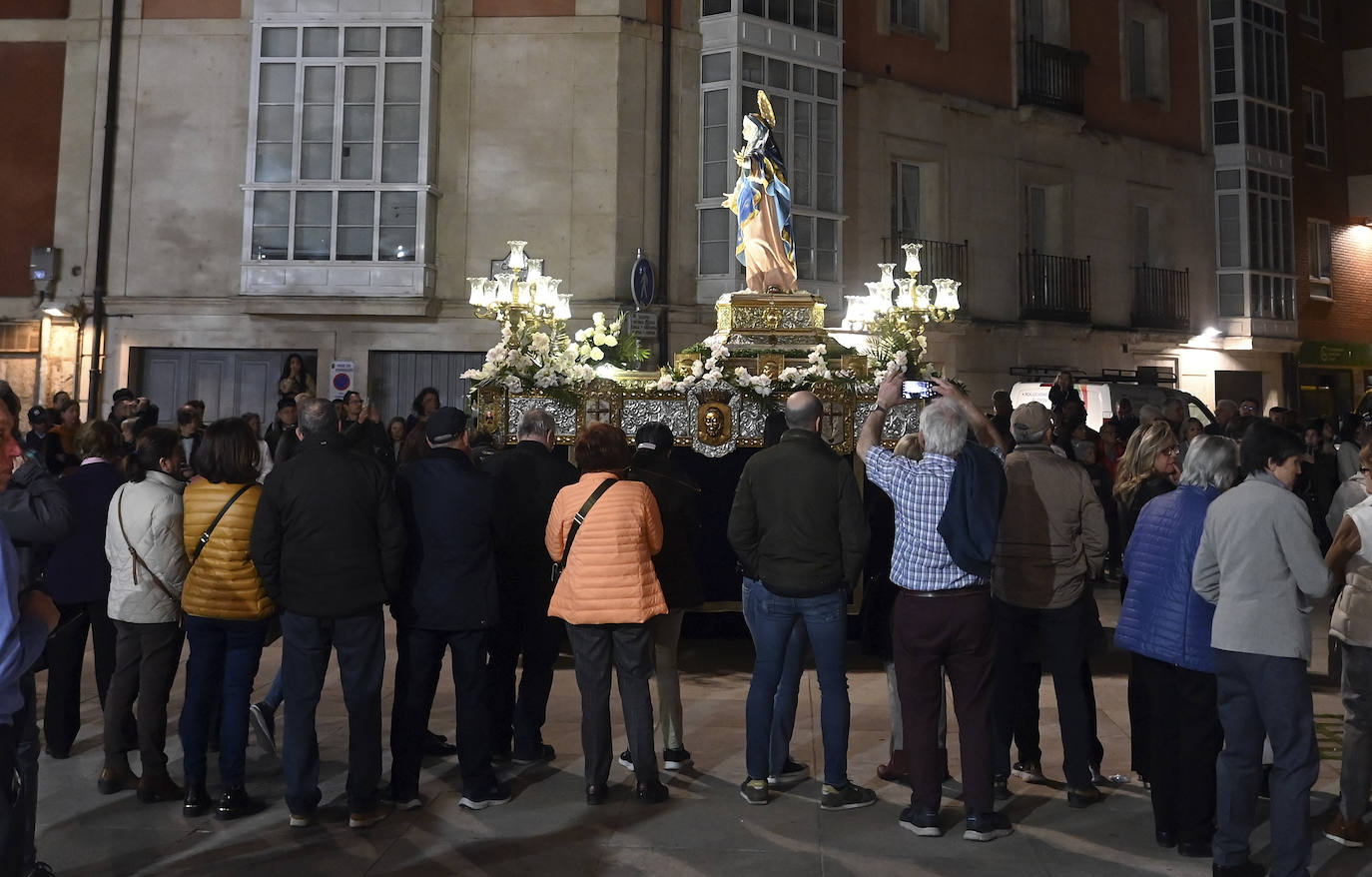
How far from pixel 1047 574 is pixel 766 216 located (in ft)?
17.1

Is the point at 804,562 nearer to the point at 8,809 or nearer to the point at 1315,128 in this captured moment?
the point at 8,809

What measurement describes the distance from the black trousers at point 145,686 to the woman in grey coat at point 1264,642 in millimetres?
4805

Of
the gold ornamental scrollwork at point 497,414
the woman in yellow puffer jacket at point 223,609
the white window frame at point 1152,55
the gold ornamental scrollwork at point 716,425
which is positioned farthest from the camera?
the white window frame at point 1152,55

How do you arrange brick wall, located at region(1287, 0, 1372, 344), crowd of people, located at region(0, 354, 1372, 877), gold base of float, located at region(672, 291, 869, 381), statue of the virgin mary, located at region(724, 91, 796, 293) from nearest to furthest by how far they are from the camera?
crowd of people, located at region(0, 354, 1372, 877), gold base of float, located at region(672, 291, 869, 381), statue of the virgin mary, located at region(724, 91, 796, 293), brick wall, located at region(1287, 0, 1372, 344)

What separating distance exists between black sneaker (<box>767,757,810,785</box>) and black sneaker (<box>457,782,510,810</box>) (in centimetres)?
130

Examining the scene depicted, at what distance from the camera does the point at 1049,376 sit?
2030 centimetres

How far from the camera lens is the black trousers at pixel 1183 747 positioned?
16.9ft

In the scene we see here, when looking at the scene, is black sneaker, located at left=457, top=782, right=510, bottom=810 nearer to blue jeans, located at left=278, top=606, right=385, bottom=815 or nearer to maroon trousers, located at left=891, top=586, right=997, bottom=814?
blue jeans, located at left=278, top=606, right=385, bottom=815

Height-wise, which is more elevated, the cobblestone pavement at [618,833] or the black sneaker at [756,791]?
the black sneaker at [756,791]

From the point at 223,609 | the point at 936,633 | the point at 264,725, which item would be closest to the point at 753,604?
the point at 936,633

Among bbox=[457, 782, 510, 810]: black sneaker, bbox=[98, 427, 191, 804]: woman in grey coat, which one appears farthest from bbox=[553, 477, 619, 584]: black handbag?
bbox=[98, 427, 191, 804]: woman in grey coat

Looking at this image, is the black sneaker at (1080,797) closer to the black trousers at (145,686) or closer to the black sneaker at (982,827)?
the black sneaker at (982,827)

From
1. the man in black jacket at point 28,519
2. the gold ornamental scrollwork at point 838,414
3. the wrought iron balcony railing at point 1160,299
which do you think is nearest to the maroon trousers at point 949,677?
the man in black jacket at point 28,519

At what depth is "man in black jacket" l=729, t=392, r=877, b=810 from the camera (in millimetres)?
5703
